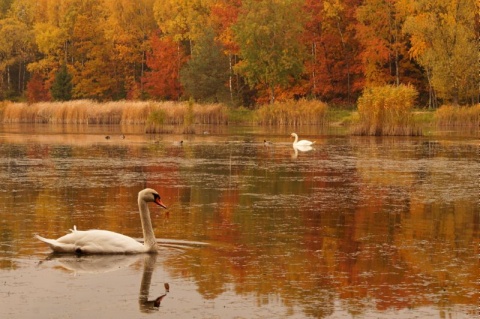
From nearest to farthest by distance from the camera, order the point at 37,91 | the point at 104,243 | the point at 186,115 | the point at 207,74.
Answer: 1. the point at 104,243
2. the point at 186,115
3. the point at 207,74
4. the point at 37,91

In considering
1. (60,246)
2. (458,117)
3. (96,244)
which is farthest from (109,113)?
(96,244)

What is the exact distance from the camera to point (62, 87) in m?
89.2

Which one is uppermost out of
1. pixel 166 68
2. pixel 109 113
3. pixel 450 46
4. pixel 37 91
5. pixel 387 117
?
pixel 450 46

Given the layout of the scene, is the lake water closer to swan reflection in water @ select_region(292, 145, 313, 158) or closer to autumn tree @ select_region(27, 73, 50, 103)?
swan reflection in water @ select_region(292, 145, 313, 158)

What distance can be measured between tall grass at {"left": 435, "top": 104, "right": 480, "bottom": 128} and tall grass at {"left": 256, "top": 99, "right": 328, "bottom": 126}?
7263 millimetres

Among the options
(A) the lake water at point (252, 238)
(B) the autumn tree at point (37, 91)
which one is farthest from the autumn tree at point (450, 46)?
(B) the autumn tree at point (37, 91)

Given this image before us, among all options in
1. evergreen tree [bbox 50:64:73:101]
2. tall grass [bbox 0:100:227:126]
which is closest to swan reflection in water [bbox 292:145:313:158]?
tall grass [bbox 0:100:227:126]

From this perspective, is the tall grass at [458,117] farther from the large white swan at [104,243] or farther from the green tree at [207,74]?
the large white swan at [104,243]

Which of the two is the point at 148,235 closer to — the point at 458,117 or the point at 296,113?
the point at 296,113

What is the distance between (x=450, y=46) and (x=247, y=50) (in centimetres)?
1875

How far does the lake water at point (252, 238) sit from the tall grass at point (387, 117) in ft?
53.6

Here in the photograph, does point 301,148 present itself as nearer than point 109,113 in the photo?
Yes

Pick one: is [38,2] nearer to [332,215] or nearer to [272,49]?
[272,49]

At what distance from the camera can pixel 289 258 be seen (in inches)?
474
